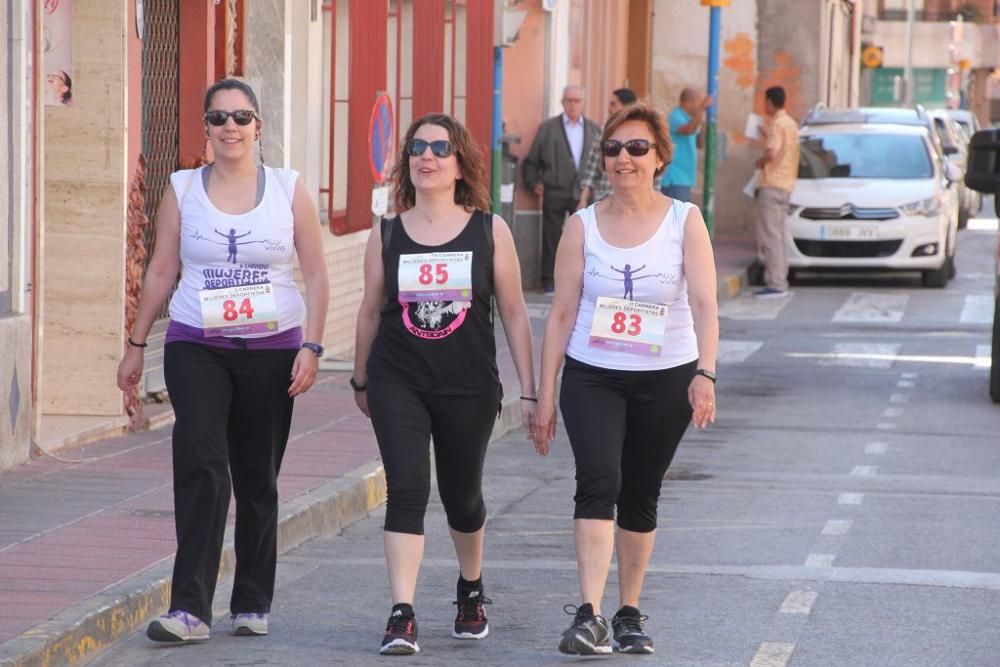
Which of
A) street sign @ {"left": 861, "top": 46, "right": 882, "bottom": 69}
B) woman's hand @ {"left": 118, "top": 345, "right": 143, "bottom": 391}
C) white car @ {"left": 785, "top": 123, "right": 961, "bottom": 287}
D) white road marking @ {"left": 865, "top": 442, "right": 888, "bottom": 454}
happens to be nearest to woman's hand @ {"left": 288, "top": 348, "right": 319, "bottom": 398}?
woman's hand @ {"left": 118, "top": 345, "right": 143, "bottom": 391}

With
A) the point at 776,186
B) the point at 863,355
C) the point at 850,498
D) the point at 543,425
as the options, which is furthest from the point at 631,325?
the point at 776,186

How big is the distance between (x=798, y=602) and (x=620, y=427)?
4.47 feet

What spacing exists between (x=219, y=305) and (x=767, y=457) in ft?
18.5

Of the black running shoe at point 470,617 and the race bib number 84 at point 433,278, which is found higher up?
the race bib number 84 at point 433,278

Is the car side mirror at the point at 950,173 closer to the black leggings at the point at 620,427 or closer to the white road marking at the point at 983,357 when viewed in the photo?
the white road marking at the point at 983,357

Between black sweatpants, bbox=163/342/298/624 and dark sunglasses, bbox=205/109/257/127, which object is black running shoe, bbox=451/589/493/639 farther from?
dark sunglasses, bbox=205/109/257/127

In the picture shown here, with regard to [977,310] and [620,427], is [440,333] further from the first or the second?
[977,310]

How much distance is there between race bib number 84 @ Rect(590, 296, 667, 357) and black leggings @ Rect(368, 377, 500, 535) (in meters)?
0.44

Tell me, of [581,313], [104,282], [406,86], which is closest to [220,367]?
[581,313]

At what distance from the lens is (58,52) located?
10.5 metres

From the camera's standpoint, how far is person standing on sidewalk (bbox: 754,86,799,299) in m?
21.9

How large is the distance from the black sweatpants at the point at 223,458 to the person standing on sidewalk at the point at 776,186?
15411mm

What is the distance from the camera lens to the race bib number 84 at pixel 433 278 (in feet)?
21.8

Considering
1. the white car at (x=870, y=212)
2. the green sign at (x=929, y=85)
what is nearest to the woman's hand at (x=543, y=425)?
the white car at (x=870, y=212)
